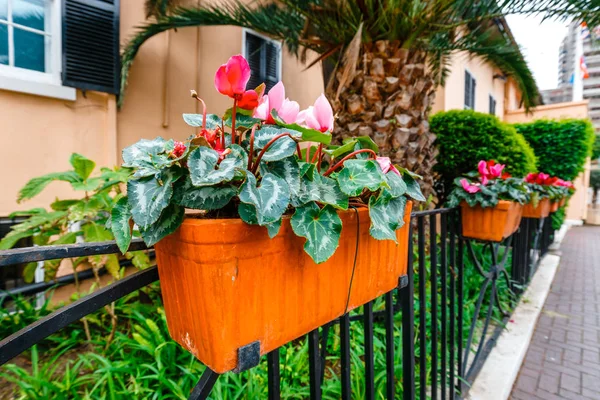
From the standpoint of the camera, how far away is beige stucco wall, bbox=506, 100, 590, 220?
1062cm

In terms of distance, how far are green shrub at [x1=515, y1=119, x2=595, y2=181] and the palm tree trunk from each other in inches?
215

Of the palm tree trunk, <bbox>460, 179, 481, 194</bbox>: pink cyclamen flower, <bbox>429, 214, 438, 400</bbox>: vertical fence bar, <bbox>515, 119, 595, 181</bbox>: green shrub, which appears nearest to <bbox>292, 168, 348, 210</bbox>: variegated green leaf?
<bbox>429, 214, 438, 400</bbox>: vertical fence bar

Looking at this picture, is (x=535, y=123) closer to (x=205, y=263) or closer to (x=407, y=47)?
(x=407, y=47)

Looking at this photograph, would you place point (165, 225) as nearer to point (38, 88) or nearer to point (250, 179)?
point (250, 179)

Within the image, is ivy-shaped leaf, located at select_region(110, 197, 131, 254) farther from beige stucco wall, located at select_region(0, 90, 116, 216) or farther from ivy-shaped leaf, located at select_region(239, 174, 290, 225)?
beige stucco wall, located at select_region(0, 90, 116, 216)

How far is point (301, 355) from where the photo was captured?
1964 mm

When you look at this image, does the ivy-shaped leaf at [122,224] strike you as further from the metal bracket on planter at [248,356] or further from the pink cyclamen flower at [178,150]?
the metal bracket on planter at [248,356]

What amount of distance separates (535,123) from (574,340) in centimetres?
642

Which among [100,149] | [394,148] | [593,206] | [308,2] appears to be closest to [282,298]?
[394,148]

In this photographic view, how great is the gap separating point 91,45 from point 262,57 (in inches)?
102

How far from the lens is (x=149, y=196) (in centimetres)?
60

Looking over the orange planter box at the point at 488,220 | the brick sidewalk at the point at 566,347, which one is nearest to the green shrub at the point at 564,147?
the brick sidewalk at the point at 566,347

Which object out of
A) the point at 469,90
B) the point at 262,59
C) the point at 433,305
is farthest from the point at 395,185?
the point at 469,90

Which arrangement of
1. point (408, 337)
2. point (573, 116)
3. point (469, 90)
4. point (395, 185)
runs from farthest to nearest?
point (573, 116)
point (469, 90)
point (408, 337)
point (395, 185)
